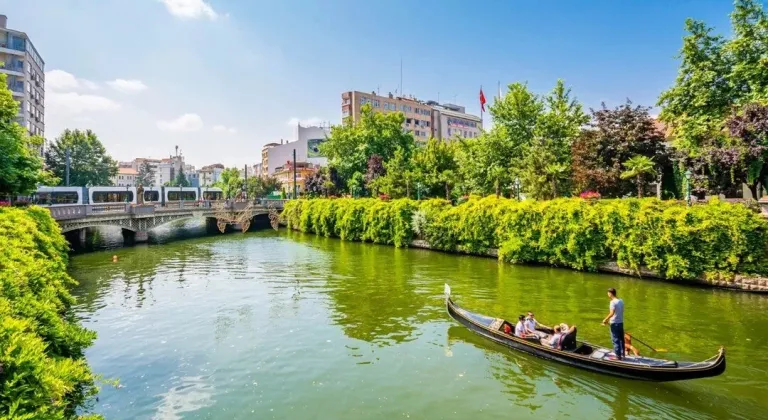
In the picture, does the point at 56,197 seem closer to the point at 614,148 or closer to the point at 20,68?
the point at 20,68

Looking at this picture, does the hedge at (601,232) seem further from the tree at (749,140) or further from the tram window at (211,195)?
the tram window at (211,195)

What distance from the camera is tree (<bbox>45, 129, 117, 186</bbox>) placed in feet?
229

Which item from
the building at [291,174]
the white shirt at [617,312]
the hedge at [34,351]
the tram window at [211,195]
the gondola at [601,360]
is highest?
the building at [291,174]

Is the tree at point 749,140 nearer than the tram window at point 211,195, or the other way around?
the tree at point 749,140

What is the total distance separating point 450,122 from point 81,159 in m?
74.1

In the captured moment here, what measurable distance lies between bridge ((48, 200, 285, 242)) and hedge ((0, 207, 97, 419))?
968 inches

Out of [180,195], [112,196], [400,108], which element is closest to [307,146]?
[400,108]

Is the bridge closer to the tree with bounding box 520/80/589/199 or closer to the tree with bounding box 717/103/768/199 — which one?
the tree with bounding box 520/80/589/199

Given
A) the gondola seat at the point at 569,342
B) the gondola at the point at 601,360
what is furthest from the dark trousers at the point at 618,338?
the gondola seat at the point at 569,342

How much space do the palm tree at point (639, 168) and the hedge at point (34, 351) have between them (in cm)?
3270

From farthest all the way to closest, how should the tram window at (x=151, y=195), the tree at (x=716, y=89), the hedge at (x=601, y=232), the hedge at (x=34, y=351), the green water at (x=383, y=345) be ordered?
the tram window at (x=151, y=195), the tree at (x=716, y=89), the hedge at (x=601, y=232), the green water at (x=383, y=345), the hedge at (x=34, y=351)

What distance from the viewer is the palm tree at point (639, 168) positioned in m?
30.8

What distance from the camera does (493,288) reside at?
75.0ft

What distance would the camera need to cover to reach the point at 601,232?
25.6m
